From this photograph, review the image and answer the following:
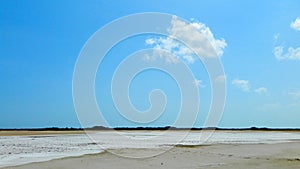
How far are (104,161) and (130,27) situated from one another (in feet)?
20.8

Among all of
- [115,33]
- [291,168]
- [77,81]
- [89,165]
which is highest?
[115,33]

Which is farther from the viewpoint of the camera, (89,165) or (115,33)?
(115,33)

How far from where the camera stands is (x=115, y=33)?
1866 centimetres

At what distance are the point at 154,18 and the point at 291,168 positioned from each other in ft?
30.3

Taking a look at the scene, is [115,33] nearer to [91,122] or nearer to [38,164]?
[91,122]

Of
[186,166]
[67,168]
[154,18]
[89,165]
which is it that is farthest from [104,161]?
[154,18]

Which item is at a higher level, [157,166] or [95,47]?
[95,47]

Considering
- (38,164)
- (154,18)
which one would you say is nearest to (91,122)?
(38,164)

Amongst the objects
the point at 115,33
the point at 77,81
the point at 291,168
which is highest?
the point at 115,33

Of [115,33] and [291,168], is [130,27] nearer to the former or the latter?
[115,33]

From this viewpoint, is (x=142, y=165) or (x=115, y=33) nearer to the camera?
(x=142, y=165)

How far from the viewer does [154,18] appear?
19.6 metres

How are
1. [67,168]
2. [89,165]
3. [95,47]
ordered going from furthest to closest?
[95,47] → [89,165] → [67,168]

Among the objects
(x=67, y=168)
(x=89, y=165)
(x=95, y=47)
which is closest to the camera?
(x=67, y=168)
